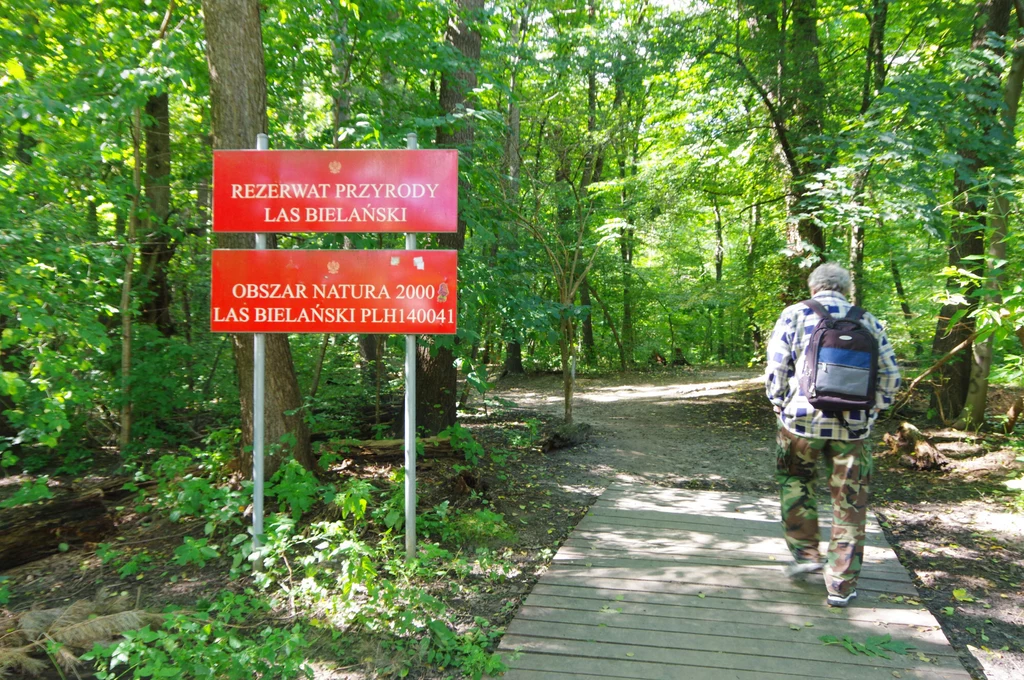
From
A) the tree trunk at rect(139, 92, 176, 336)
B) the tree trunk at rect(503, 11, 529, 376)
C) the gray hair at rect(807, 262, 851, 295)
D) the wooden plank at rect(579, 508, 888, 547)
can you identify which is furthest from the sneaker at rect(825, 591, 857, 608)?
the tree trunk at rect(139, 92, 176, 336)

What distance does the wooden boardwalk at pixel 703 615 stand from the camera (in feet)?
10.6

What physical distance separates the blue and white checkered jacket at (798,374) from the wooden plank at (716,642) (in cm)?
113

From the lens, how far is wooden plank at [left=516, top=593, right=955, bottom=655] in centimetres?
355

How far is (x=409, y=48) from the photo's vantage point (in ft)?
21.5

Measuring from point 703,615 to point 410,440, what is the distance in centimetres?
221

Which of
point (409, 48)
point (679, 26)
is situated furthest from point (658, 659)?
point (679, 26)

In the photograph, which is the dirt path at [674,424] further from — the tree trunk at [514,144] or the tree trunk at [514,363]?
the tree trunk at [514,144]

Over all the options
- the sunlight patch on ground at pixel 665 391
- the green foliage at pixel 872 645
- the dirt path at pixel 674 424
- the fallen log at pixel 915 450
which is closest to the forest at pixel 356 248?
the fallen log at pixel 915 450

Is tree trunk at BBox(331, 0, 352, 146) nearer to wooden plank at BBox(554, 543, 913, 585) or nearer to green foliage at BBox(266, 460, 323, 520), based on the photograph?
green foliage at BBox(266, 460, 323, 520)

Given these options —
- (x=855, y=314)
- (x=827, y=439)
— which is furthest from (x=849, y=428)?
(x=855, y=314)

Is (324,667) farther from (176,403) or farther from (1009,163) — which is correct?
(1009,163)

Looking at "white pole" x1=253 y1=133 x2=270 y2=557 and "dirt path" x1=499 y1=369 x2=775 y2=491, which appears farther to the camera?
"dirt path" x1=499 y1=369 x2=775 y2=491

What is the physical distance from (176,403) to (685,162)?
8.63m

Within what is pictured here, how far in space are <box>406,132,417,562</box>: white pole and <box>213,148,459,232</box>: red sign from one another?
229 mm
